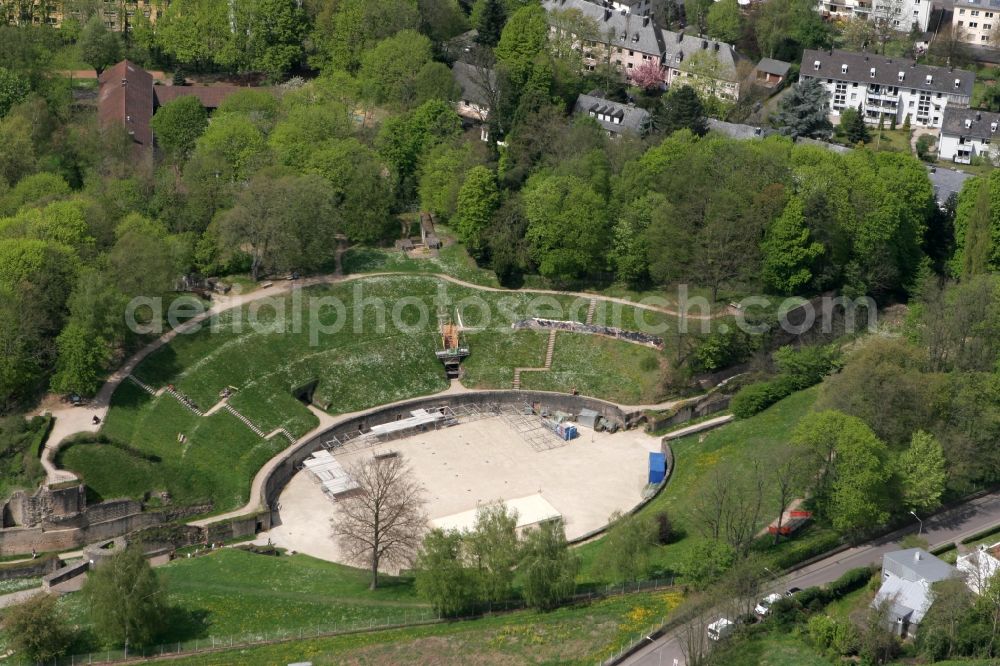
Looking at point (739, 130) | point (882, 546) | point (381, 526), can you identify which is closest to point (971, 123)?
point (739, 130)

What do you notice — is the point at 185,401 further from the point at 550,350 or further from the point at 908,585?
the point at 908,585

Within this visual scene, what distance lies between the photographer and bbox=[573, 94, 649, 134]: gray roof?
126 m

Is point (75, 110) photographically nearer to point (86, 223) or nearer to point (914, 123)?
point (86, 223)

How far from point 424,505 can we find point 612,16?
73.2 meters

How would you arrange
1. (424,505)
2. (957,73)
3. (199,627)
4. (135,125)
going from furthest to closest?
(957,73) < (135,125) < (424,505) < (199,627)

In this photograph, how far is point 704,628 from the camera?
6888 cm

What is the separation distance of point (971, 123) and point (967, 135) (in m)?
1.26

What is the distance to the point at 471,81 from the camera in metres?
131

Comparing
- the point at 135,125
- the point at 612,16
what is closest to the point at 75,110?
the point at 135,125

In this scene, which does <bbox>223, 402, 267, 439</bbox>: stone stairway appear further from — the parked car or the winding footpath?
the parked car

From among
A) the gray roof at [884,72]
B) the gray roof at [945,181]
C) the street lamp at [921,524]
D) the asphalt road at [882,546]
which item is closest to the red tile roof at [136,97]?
the gray roof at [884,72]

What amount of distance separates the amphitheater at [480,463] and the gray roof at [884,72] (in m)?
52.2

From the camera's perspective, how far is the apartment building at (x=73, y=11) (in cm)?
14212

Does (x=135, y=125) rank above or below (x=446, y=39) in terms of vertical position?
below
